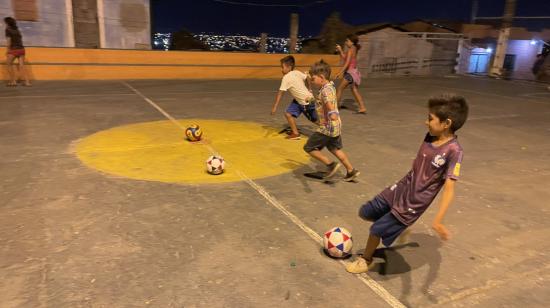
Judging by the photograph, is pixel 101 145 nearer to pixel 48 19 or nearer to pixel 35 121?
pixel 35 121

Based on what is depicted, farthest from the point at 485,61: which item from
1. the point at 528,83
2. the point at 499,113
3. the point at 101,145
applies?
the point at 101,145

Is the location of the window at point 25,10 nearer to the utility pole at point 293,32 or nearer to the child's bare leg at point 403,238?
the utility pole at point 293,32

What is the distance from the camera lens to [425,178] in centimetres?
317

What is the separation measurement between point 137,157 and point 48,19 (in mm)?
12990


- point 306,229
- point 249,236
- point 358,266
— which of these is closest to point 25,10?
point 249,236

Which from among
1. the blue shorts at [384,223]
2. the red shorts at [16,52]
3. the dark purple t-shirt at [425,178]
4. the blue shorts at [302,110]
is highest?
the red shorts at [16,52]

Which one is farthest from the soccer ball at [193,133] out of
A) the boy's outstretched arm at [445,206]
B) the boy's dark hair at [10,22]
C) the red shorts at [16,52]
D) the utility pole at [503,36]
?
the utility pole at [503,36]

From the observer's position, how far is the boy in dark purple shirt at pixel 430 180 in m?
3.02

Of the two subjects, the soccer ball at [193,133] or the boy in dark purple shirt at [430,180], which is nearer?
the boy in dark purple shirt at [430,180]

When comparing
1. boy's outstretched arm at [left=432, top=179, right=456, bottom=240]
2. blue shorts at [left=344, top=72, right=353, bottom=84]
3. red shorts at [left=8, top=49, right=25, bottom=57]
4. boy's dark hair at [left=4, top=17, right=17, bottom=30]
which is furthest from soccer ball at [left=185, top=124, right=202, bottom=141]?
red shorts at [left=8, top=49, right=25, bottom=57]

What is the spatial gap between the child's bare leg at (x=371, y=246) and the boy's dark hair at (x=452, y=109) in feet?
3.60

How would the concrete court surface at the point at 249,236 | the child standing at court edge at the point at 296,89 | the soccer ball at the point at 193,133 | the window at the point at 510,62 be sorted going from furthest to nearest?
the window at the point at 510,62 → the child standing at court edge at the point at 296,89 → the soccer ball at the point at 193,133 → the concrete court surface at the point at 249,236

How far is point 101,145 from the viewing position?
22.6 ft

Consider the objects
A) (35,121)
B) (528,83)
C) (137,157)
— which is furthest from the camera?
(528,83)
